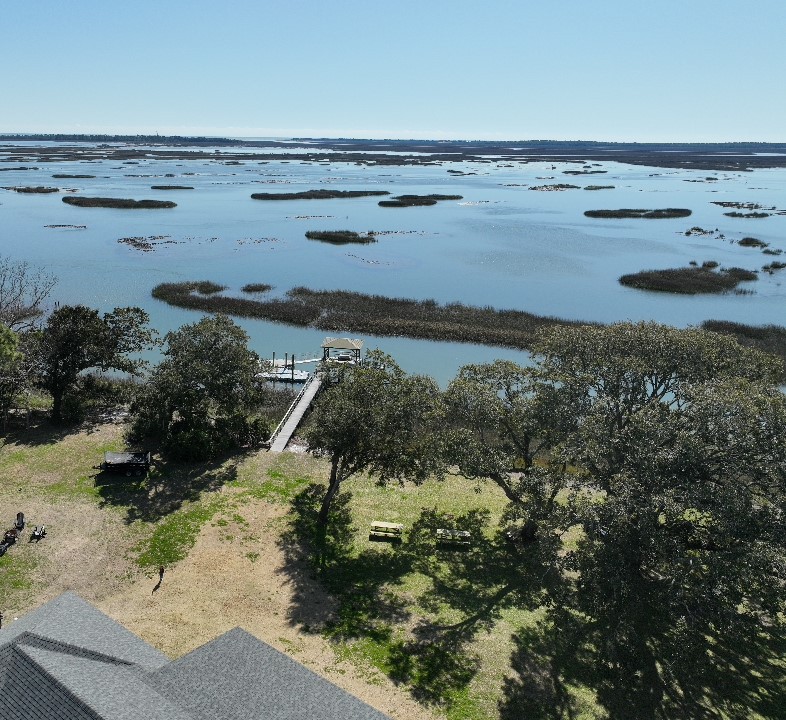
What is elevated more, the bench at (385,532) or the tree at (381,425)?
the tree at (381,425)

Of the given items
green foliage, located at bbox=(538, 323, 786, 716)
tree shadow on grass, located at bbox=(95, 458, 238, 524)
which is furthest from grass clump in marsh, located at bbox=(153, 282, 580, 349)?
green foliage, located at bbox=(538, 323, 786, 716)

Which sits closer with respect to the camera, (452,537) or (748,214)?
(452,537)

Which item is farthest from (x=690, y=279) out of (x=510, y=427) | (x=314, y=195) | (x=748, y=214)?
(x=314, y=195)

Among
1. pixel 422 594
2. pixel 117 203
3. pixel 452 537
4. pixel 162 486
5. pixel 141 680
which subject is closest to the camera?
pixel 141 680

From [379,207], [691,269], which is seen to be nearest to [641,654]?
[691,269]

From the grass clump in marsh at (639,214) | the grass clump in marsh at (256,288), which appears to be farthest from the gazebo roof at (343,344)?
the grass clump in marsh at (639,214)

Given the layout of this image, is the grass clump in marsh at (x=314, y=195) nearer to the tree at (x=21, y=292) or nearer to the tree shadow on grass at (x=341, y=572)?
the tree at (x=21, y=292)

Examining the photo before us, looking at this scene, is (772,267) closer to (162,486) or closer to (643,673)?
(643,673)

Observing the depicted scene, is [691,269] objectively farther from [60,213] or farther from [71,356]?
[60,213]
